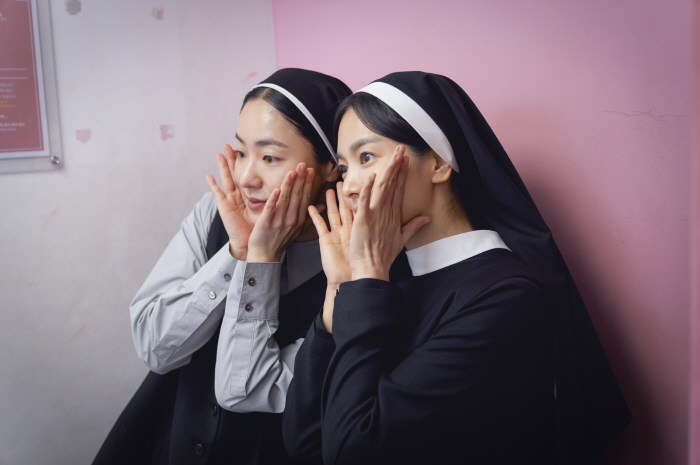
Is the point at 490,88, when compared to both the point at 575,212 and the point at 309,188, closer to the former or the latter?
the point at 575,212

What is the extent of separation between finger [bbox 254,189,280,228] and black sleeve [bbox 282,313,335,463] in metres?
0.39

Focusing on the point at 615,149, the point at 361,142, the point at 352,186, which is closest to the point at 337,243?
the point at 352,186

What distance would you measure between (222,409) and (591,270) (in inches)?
45.7

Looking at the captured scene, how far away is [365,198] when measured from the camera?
1.16m

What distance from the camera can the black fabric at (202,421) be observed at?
146cm

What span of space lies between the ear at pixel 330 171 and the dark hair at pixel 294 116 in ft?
0.11

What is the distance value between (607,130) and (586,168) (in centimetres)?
11

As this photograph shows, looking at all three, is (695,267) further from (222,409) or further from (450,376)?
(222,409)

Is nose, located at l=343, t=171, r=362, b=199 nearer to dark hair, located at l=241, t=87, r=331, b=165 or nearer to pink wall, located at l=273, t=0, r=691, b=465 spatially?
dark hair, located at l=241, t=87, r=331, b=165

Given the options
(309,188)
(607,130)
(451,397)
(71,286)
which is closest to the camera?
(451,397)

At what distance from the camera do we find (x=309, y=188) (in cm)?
148

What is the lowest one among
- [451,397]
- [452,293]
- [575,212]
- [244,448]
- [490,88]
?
[244,448]

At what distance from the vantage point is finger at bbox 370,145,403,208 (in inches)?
44.8

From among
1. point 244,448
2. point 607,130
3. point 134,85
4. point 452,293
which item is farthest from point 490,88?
point 134,85
